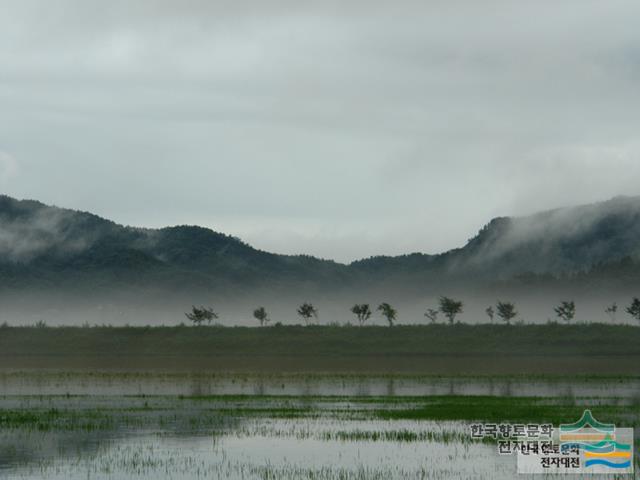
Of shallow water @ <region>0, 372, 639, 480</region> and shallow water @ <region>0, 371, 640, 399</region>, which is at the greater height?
shallow water @ <region>0, 371, 640, 399</region>

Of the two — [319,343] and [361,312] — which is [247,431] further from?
[361,312]

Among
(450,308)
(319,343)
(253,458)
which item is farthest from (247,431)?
(450,308)

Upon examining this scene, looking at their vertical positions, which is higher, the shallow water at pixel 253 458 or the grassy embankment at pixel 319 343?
the grassy embankment at pixel 319 343

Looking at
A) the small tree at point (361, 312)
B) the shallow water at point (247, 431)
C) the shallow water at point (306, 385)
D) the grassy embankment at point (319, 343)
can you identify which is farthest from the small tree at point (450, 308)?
the shallow water at point (247, 431)

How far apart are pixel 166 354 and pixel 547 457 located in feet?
413

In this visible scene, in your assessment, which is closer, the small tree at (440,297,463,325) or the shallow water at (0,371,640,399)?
the shallow water at (0,371,640,399)

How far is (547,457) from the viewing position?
37562mm

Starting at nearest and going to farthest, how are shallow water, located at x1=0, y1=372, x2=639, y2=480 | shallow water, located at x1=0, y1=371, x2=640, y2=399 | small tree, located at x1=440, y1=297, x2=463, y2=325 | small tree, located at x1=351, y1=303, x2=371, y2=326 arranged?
shallow water, located at x1=0, y1=372, x2=639, y2=480, shallow water, located at x1=0, y1=371, x2=640, y2=399, small tree, located at x1=440, y1=297, x2=463, y2=325, small tree, located at x1=351, y1=303, x2=371, y2=326
